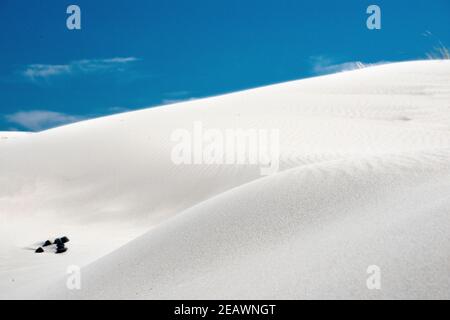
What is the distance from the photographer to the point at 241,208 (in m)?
5.12

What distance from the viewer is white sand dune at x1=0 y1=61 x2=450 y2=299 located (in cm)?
359

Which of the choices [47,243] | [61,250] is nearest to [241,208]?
[61,250]

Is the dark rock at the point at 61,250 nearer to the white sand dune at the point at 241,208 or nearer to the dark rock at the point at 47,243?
the white sand dune at the point at 241,208

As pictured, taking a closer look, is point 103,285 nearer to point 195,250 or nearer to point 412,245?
point 195,250

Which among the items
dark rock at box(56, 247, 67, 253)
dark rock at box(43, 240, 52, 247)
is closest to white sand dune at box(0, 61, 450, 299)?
dark rock at box(56, 247, 67, 253)

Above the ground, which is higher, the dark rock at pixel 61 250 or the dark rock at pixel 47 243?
the dark rock at pixel 47 243

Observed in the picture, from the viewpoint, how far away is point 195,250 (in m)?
4.50

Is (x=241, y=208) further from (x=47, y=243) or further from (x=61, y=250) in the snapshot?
(x=47, y=243)

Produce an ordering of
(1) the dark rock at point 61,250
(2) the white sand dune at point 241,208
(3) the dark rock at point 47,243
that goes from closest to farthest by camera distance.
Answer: (2) the white sand dune at point 241,208 < (1) the dark rock at point 61,250 < (3) the dark rock at point 47,243

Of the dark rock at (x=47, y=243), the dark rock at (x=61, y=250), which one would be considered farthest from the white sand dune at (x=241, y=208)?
the dark rock at (x=47, y=243)

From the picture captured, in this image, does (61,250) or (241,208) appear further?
(61,250)

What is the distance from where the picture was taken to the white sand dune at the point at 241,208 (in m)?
3.59

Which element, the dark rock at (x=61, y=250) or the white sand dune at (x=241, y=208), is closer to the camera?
the white sand dune at (x=241, y=208)

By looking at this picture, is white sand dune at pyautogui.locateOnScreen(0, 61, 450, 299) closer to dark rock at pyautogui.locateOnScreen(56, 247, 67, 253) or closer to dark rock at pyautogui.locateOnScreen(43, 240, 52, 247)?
dark rock at pyautogui.locateOnScreen(56, 247, 67, 253)
